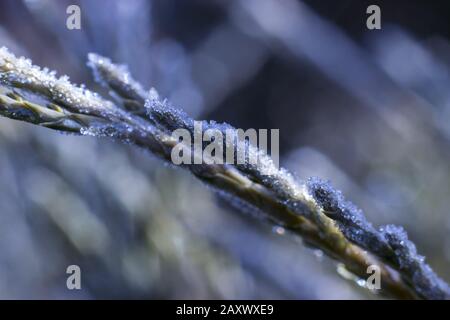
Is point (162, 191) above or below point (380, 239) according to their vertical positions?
above

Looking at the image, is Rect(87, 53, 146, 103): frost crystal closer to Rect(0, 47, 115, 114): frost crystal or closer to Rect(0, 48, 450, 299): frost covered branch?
Rect(0, 48, 450, 299): frost covered branch

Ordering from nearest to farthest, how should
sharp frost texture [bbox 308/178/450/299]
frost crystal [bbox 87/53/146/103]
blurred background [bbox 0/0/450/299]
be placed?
1. sharp frost texture [bbox 308/178/450/299]
2. frost crystal [bbox 87/53/146/103]
3. blurred background [bbox 0/0/450/299]

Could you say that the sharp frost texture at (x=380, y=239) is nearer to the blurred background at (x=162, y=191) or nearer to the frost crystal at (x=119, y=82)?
the frost crystal at (x=119, y=82)

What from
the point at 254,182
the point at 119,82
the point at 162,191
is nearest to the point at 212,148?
the point at 254,182

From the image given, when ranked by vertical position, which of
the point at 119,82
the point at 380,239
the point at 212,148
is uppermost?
the point at 119,82

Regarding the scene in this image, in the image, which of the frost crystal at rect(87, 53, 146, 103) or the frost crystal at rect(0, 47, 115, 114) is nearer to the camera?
the frost crystal at rect(0, 47, 115, 114)

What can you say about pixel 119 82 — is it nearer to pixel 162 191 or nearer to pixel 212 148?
pixel 212 148

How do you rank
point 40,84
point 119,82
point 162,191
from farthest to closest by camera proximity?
1. point 162,191
2. point 119,82
3. point 40,84

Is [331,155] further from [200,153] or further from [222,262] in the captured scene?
[200,153]

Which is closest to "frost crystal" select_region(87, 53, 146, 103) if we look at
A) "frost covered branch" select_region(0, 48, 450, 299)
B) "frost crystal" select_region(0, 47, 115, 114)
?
"frost covered branch" select_region(0, 48, 450, 299)
